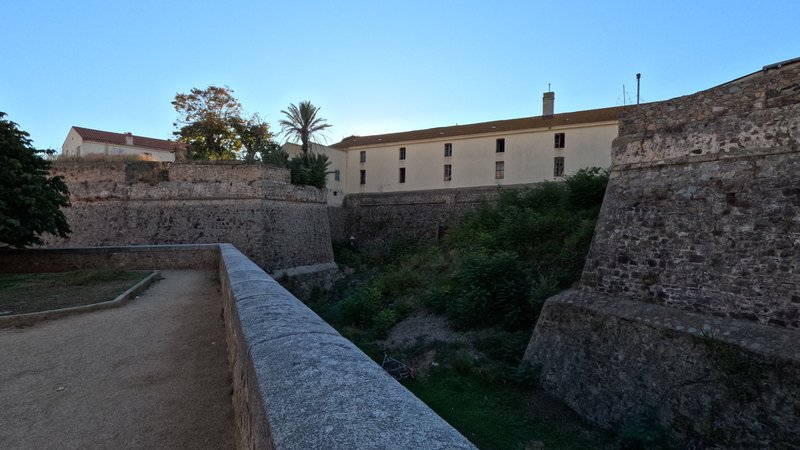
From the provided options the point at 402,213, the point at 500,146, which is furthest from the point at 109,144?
the point at 500,146

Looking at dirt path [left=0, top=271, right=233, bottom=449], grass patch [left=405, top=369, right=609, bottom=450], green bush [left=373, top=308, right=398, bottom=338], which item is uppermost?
dirt path [left=0, top=271, right=233, bottom=449]

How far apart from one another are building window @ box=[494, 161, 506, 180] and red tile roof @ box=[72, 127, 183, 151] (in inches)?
1134

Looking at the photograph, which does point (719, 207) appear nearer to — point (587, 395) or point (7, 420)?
point (587, 395)

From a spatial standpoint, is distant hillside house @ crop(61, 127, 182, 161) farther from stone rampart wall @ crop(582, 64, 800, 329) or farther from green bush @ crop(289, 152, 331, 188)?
stone rampart wall @ crop(582, 64, 800, 329)

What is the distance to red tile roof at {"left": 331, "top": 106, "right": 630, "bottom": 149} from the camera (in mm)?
25422

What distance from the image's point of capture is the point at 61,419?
314 centimetres

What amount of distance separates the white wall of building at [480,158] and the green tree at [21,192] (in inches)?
847

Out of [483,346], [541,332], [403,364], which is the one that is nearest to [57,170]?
[403,364]

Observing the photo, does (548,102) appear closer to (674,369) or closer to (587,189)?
(587,189)

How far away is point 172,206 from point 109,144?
30.0m

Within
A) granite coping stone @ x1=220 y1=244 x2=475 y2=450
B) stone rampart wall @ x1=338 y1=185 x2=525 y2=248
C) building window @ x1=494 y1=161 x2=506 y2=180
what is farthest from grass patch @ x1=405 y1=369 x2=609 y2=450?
building window @ x1=494 y1=161 x2=506 y2=180

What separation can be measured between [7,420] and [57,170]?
18039 millimetres

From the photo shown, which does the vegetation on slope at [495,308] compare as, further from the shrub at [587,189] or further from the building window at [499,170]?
the building window at [499,170]

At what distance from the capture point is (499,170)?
27203mm
